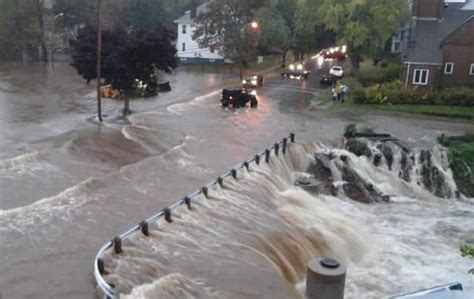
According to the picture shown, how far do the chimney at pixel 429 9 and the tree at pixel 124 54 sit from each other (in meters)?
26.3

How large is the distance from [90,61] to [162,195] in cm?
1795

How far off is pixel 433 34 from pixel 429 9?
268cm

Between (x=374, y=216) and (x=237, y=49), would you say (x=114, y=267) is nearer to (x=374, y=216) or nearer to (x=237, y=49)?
(x=374, y=216)

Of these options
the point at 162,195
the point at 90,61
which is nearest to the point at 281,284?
the point at 162,195

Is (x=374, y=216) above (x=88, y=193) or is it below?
below

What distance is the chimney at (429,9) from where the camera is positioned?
50469 millimetres

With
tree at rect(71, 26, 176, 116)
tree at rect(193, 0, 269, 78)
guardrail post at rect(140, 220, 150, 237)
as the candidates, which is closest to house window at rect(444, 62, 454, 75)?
tree at rect(193, 0, 269, 78)

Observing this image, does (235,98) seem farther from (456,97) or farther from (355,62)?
(355,62)

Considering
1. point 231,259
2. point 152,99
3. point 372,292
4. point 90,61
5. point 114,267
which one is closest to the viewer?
point 114,267

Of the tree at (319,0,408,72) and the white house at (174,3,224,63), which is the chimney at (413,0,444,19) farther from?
the white house at (174,3,224,63)

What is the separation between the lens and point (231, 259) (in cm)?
1491

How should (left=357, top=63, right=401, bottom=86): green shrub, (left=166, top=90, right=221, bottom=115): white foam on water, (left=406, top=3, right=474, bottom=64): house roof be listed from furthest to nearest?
(left=357, top=63, right=401, bottom=86): green shrub
(left=406, top=3, right=474, bottom=64): house roof
(left=166, top=90, right=221, bottom=115): white foam on water

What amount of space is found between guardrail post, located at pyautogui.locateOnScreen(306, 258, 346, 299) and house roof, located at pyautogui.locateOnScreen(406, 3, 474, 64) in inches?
1530

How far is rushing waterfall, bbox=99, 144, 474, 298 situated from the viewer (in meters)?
13.6
